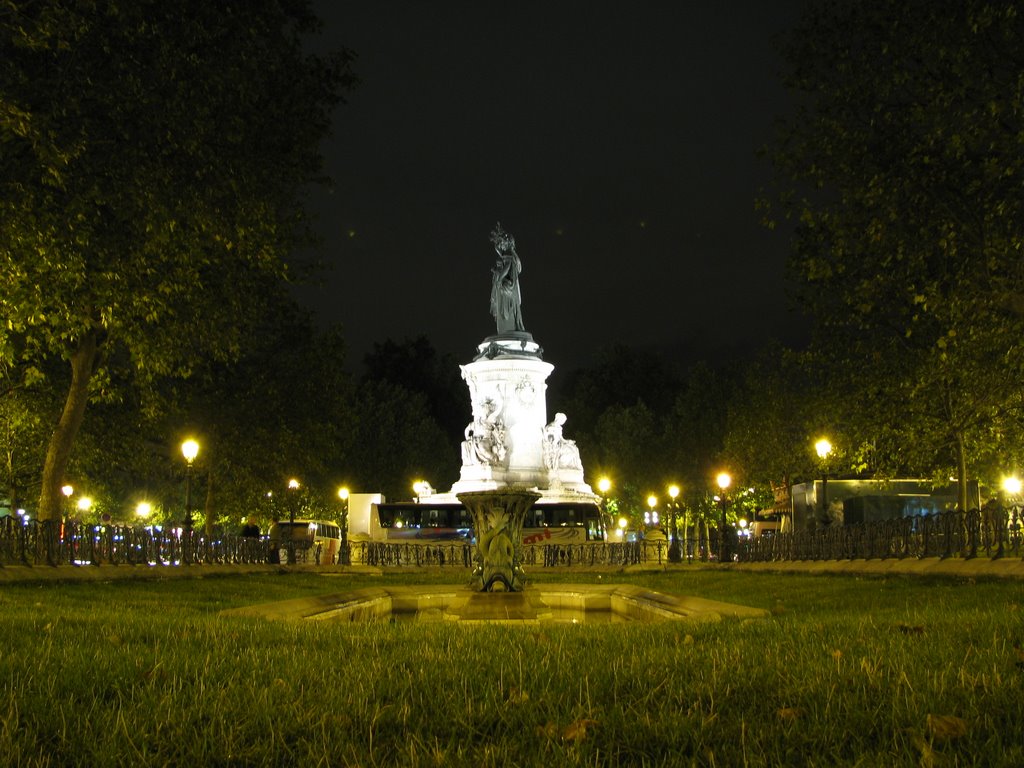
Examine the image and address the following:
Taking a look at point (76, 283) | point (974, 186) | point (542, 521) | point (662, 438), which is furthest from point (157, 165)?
point (662, 438)

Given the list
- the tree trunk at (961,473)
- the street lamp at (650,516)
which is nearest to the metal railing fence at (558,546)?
the tree trunk at (961,473)

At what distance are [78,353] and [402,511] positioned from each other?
77.3ft

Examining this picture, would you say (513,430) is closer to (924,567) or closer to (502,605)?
(924,567)

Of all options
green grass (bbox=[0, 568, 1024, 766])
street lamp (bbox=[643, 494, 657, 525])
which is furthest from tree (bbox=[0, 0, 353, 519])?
street lamp (bbox=[643, 494, 657, 525])

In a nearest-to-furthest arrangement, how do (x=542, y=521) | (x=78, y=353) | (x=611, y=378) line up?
(x=78, y=353), (x=542, y=521), (x=611, y=378)

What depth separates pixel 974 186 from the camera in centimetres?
1781

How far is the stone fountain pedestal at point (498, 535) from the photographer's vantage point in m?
17.9

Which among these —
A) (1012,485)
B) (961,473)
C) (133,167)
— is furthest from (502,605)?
(1012,485)

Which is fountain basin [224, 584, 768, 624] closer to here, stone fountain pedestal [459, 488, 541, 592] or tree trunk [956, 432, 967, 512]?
stone fountain pedestal [459, 488, 541, 592]

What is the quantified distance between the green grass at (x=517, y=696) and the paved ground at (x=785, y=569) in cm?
807

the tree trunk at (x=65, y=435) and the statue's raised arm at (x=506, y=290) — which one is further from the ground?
the statue's raised arm at (x=506, y=290)

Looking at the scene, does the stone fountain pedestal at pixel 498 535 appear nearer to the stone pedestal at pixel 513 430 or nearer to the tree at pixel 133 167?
the tree at pixel 133 167

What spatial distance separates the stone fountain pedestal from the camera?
58.6 ft

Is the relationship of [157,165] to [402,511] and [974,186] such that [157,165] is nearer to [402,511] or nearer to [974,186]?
[974,186]
